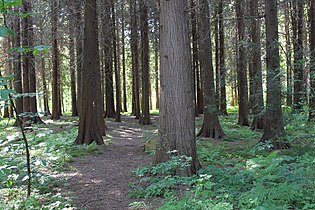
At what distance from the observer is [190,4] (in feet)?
46.8

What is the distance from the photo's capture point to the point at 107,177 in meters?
6.59

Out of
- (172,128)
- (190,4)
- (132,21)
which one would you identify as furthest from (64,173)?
(132,21)

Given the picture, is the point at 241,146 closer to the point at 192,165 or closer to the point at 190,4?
the point at 192,165

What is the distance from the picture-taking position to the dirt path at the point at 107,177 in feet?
16.4

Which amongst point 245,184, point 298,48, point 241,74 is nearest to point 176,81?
point 245,184

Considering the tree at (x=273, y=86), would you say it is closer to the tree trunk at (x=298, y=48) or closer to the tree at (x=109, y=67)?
the tree trunk at (x=298, y=48)

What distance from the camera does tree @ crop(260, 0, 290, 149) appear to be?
255 inches

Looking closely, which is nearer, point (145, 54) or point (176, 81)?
point (176, 81)

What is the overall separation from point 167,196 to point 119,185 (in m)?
1.45

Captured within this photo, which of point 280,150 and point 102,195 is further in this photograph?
point 280,150

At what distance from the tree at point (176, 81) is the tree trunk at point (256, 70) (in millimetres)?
1882

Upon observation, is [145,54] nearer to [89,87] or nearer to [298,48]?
[89,87]

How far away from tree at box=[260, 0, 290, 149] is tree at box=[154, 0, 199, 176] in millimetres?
1914

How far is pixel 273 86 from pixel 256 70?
6279 mm
